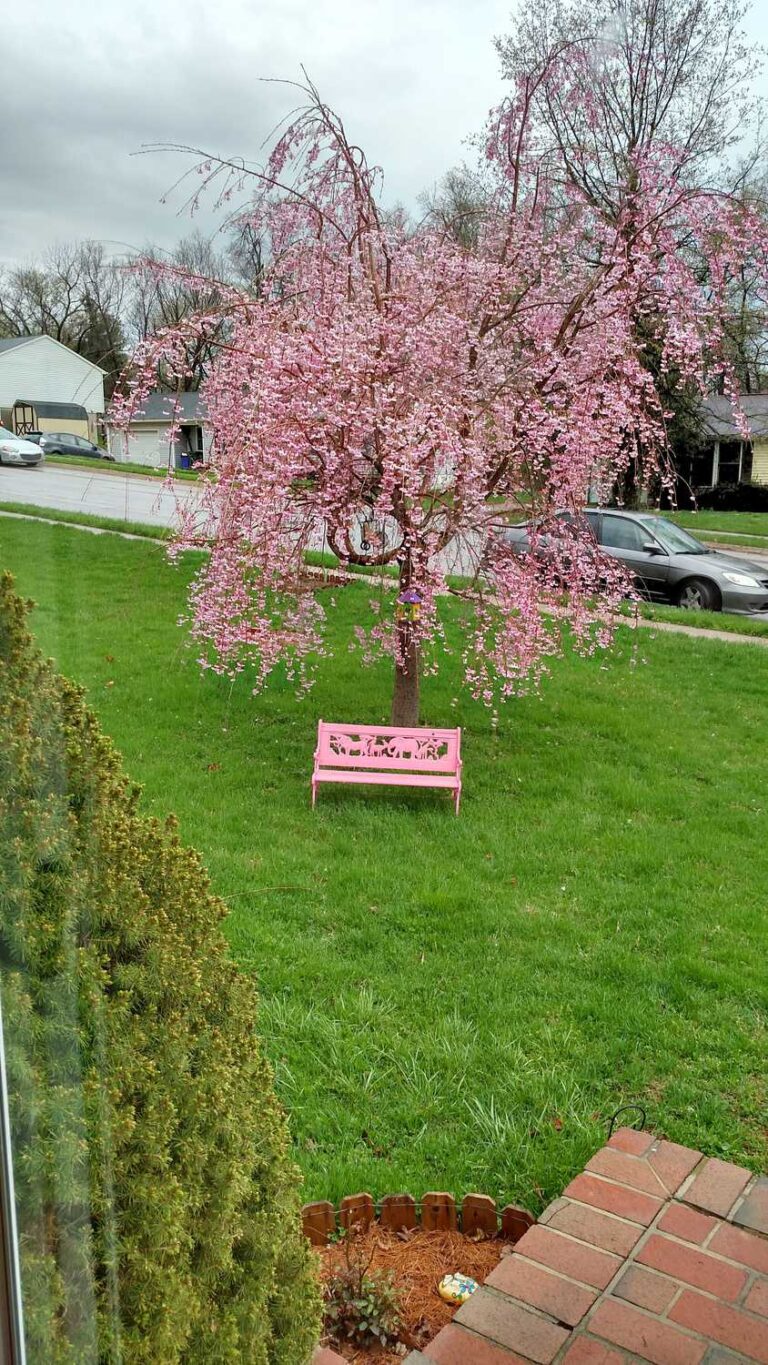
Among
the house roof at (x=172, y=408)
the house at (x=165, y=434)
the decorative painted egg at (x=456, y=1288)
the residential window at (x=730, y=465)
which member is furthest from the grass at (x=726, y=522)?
the decorative painted egg at (x=456, y=1288)

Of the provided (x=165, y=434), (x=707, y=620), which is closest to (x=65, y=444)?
(x=165, y=434)

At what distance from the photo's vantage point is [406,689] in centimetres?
498

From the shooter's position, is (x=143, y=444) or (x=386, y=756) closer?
(x=143, y=444)

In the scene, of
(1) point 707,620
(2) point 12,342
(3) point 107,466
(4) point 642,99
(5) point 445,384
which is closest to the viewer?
(2) point 12,342

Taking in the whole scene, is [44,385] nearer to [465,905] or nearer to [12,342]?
[12,342]

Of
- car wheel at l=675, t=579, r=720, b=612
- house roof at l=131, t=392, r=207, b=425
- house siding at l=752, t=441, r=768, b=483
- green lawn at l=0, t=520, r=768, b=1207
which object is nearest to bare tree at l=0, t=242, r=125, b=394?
green lawn at l=0, t=520, r=768, b=1207

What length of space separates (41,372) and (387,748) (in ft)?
11.2

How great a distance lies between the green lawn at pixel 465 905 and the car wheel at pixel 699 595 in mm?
3975

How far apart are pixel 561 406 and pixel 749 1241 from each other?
3.36m

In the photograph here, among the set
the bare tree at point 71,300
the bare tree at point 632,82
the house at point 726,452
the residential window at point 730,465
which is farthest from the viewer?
the residential window at point 730,465

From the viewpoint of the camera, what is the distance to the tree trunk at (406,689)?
4844 millimetres

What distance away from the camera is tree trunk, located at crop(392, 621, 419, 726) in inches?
191

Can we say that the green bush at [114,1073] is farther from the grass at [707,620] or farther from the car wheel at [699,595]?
the car wheel at [699,595]

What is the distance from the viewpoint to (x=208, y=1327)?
3.71ft
